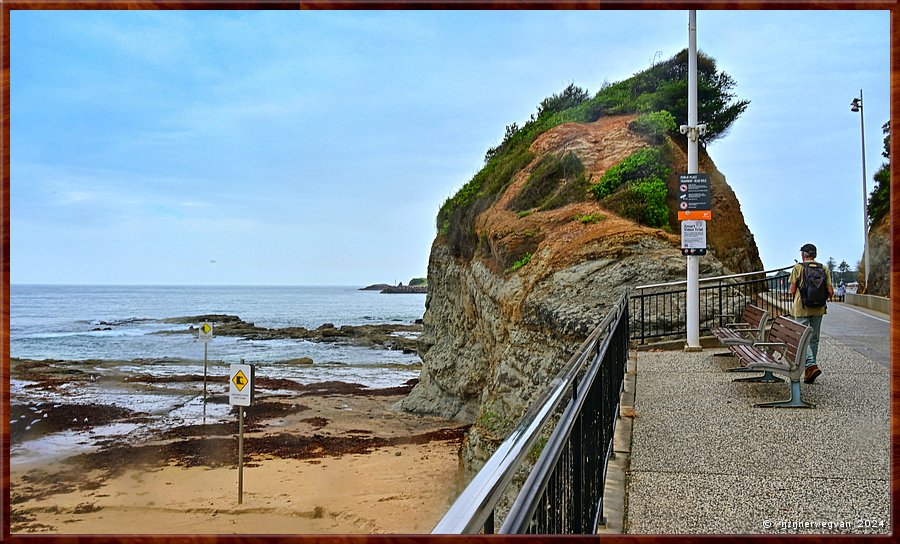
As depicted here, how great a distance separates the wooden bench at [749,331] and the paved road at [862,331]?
1046 mm

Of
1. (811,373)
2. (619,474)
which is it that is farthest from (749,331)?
(619,474)

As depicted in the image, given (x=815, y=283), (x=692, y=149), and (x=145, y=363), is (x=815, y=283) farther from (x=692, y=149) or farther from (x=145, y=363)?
(x=145, y=363)

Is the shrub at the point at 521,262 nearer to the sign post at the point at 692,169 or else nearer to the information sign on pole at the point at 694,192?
the sign post at the point at 692,169

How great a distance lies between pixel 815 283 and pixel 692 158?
2853 mm

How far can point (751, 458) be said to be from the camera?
4590mm

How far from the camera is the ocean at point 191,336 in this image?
3509cm

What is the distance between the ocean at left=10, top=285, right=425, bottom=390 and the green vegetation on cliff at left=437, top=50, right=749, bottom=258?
12666 millimetres

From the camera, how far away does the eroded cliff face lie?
469 inches

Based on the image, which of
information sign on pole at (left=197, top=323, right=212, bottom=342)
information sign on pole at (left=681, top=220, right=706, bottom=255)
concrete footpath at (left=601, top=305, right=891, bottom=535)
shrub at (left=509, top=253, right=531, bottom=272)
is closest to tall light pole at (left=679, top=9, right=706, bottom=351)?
information sign on pole at (left=681, top=220, right=706, bottom=255)

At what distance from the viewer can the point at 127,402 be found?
113 ft

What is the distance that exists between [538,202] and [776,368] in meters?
10.8

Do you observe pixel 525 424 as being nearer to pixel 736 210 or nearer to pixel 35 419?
pixel 736 210

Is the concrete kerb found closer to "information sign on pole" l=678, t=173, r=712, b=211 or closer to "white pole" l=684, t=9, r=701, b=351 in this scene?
"white pole" l=684, t=9, r=701, b=351

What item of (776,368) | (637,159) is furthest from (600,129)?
(776,368)
